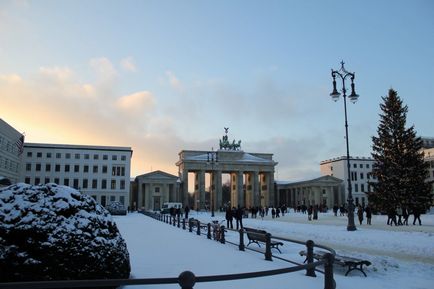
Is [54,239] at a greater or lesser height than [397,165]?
lesser

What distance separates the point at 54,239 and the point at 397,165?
39022 mm

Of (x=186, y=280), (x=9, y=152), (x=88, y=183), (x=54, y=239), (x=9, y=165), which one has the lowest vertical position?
(x=186, y=280)

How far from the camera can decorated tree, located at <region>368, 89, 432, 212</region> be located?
126 feet

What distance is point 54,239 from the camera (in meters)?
6.72

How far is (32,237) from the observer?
21.9 ft

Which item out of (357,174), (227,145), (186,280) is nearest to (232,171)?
(227,145)

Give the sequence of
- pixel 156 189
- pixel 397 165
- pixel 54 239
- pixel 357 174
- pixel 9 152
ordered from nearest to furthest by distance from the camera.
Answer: pixel 54 239, pixel 397 165, pixel 9 152, pixel 156 189, pixel 357 174

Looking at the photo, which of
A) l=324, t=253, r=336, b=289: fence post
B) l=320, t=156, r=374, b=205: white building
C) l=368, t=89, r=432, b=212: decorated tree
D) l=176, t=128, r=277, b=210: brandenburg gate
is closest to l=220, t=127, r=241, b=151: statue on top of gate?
l=176, t=128, r=277, b=210: brandenburg gate

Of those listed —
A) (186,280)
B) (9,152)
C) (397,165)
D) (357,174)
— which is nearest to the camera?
(186,280)

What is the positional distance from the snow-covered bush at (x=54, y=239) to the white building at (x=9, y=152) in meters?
61.4

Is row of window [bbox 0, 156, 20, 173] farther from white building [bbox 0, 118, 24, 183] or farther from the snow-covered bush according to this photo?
the snow-covered bush

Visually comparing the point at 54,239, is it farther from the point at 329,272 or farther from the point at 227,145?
the point at 227,145

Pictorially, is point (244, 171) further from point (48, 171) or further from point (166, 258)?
point (166, 258)

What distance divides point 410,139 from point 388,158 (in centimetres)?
295
